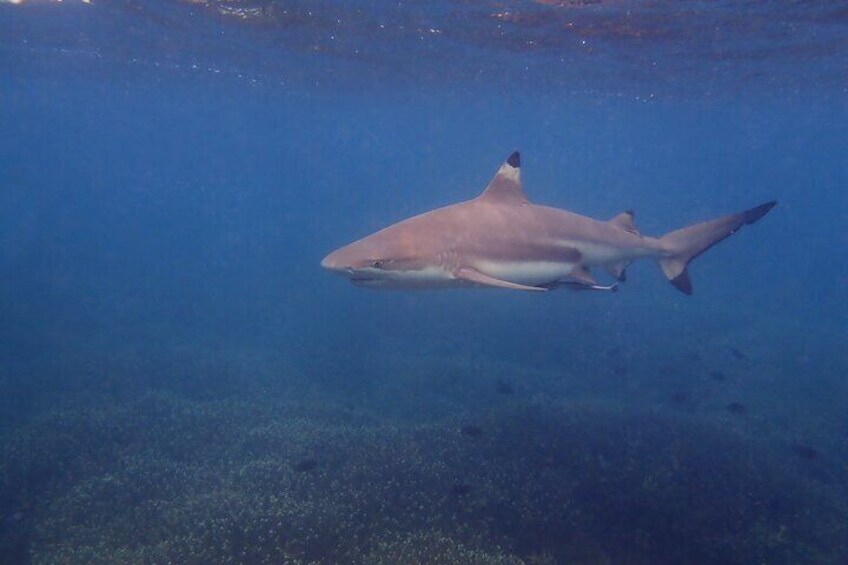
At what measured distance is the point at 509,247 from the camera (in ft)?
24.2

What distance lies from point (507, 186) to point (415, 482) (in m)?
5.60

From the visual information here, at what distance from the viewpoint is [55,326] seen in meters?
26.9

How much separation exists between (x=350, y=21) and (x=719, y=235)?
1710 centimetres

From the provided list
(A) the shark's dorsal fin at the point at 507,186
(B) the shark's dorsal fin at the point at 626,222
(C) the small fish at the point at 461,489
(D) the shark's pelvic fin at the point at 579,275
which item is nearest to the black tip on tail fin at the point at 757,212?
(B) the shark's dorsal fin at the point at 626,222

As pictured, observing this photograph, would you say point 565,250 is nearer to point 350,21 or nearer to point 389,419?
point 389,419

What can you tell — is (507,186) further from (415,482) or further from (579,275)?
(415,482)

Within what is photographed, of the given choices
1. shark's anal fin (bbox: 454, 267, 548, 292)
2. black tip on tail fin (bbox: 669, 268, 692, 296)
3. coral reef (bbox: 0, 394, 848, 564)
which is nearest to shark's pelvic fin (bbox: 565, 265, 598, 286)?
shark's anal fin (bbox: 454, 267, 548, 292)

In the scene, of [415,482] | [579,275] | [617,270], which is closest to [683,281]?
[617,270]

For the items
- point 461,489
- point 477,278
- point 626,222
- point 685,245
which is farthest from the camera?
point 626,222

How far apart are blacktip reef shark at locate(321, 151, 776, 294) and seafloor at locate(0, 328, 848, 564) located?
4087 millimetres

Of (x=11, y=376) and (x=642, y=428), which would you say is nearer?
(x=642, y=428)

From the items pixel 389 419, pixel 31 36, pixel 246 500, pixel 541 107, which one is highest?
pixel 541 107

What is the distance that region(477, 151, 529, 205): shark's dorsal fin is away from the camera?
26.2 ft

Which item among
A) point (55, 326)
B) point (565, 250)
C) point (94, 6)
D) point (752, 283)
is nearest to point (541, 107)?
point (752, 283)
